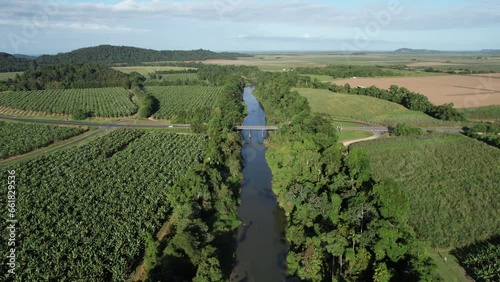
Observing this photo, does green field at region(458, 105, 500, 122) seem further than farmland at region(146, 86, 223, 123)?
Yes

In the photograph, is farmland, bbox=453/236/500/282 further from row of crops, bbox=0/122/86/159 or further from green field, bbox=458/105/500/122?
green field, bbox=458/105/500/122

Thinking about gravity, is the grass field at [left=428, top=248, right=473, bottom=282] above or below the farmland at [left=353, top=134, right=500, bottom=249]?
below

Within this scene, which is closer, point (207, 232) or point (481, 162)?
point (207, 232)

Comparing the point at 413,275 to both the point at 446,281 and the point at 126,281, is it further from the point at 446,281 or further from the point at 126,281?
the point at 126,281

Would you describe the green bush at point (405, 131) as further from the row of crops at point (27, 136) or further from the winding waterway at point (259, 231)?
the row of crops at point (27, 136)

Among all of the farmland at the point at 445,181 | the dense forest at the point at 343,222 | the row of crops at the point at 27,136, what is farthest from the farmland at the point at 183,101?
the dense forest at the point at 343,222

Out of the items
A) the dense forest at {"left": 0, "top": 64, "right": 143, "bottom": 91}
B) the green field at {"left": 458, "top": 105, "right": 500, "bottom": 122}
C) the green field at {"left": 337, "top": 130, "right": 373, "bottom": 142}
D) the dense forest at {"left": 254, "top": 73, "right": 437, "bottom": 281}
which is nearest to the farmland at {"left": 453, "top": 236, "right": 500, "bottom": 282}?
the dense forest at {"left": 254, "top": 73, "right": 437, "bottom": 281}

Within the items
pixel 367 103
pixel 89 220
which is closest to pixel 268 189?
pixel 89 220

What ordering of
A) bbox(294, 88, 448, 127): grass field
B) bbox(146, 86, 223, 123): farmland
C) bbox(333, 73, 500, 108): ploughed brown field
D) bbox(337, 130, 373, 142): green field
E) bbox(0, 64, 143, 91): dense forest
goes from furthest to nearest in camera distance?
bbox(0, 64, 143, 91): dense forest → bbox(333, 73, 500, 108): ploughed brown field → bbox(146, 86, 223, 123): farmland → bbox(294, 88, 448, 127): grass field → bbox(337, 130, 373, 142): green field
